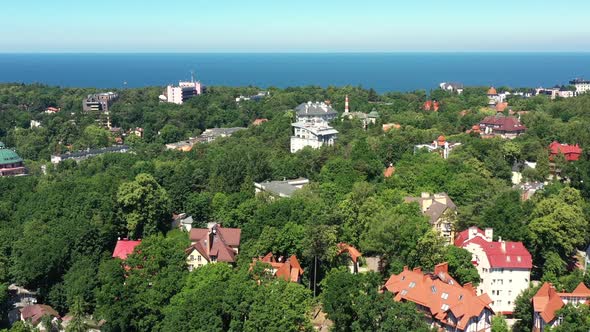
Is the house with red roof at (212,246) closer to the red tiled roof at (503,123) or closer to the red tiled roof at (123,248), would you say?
the red tiled roof at (123,248)

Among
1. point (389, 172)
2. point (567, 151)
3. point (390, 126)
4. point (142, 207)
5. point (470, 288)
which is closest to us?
point (470, 288)

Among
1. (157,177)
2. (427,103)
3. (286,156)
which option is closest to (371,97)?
(427,103)

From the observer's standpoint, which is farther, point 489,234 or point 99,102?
point 99,102

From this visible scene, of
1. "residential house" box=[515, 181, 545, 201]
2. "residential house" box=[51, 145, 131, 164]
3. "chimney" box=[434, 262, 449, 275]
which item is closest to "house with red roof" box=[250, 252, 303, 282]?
"chimney" box=[434, 262, 449, 275]

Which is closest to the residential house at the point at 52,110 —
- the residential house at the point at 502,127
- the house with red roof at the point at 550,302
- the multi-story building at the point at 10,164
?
the multi-story building at the point at 10,164

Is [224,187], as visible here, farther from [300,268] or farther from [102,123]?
[102,123]

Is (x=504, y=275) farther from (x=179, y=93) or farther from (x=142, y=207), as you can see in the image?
(x=179, y=93)

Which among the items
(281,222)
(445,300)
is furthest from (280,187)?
(445,300)
